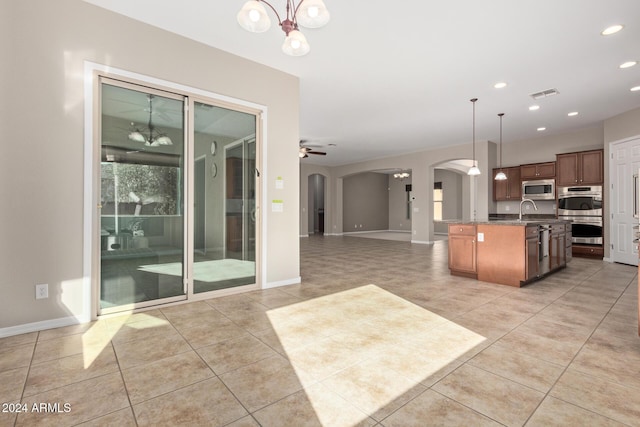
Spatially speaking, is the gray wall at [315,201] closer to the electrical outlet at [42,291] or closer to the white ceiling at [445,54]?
the white ceiling at [445,54]

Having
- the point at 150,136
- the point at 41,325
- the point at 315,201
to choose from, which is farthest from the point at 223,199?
the point at 315,201

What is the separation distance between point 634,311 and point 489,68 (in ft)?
11.1

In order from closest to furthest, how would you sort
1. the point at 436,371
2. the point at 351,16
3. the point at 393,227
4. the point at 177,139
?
the point at 436,371, the point at 351,16, the point at 177,139, the point at 393,227

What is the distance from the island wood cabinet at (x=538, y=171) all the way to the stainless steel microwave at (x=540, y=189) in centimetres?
11

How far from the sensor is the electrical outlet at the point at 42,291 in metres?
2.64

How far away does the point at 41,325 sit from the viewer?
2654 millimetres

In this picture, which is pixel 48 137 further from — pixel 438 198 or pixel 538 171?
pixel 438 198

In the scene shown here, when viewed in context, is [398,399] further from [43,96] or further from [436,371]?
[43,96]

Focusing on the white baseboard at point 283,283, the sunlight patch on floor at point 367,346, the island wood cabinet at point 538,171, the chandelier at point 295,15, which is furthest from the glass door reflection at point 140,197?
the island wood cabinet at point 538,171

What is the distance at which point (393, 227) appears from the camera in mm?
15398

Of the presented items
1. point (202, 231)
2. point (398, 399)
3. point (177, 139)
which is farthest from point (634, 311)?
point (177, 139)

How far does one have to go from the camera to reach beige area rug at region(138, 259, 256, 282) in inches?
133

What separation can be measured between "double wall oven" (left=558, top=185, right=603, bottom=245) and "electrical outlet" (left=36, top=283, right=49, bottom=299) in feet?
30.4

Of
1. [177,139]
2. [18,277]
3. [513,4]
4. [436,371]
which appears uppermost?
[513,4]
